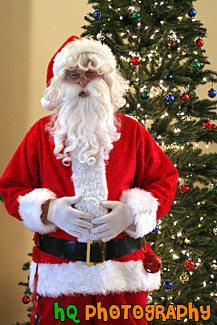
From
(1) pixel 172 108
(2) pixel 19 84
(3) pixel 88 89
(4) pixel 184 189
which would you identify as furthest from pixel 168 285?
(2) pixel 19 84

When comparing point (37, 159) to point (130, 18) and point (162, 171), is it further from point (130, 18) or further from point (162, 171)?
point (130, 18)

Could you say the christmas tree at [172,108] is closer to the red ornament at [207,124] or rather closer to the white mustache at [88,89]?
the red ornament at [207,124]

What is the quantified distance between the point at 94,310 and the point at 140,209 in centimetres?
44

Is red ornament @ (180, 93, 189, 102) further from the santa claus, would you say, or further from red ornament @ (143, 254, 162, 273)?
red ornament @ (143, 254, 162, 273)

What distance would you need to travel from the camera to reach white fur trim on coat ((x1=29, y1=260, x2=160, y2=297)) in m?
1.65

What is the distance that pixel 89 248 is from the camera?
1664mm

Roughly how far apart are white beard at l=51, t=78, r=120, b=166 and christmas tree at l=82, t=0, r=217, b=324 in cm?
57

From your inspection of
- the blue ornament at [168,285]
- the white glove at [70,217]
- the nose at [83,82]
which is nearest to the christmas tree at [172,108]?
the blue ornament at [168,285]

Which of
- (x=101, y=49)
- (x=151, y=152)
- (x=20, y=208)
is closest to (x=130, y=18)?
(x=101, y=49)

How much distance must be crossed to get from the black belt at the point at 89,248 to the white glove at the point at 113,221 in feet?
0.13

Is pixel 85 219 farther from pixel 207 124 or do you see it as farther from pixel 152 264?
pixel 207 124

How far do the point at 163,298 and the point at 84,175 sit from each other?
111 centimetres

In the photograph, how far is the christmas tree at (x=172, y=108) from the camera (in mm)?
2393

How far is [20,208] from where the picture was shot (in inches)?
68.0
